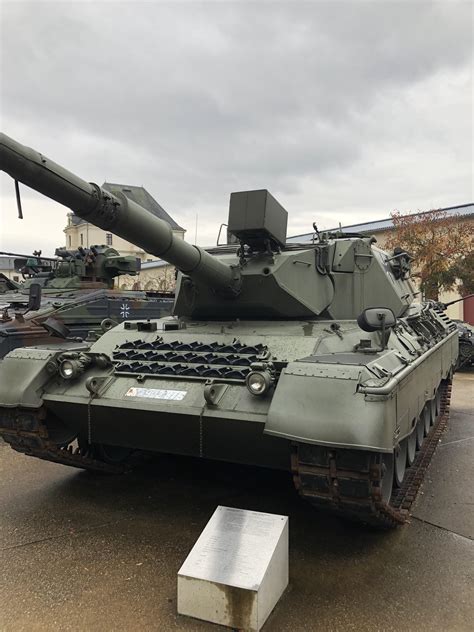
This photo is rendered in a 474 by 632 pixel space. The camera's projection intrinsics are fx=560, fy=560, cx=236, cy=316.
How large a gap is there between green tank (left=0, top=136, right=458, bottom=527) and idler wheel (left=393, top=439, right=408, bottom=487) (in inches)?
4.0

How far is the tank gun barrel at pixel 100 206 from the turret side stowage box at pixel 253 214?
21.4 inches

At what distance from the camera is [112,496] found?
5.92 m

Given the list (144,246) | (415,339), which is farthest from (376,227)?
(144,246)

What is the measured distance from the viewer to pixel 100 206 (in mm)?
4430

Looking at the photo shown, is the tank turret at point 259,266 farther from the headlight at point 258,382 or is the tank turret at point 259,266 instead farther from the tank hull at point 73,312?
the tank hull at point 73,312

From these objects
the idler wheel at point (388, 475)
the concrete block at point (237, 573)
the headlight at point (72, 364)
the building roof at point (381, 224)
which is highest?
the building roof at point (381, 224)

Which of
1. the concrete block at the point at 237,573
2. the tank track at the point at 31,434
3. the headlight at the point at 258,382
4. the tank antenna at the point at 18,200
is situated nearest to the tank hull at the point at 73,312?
the tank track at the point at 31,434

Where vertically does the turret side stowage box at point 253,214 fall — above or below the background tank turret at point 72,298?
above

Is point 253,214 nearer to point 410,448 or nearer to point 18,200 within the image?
point 18,200

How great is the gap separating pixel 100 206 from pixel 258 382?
1882 mm

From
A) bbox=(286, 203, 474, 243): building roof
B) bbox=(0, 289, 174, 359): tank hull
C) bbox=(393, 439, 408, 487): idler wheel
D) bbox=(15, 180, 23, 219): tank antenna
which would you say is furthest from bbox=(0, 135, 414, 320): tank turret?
bbox=(286, 203, 474, 243): building roof

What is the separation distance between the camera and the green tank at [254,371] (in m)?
4.07

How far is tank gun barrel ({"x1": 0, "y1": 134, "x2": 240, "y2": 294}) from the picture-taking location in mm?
4000

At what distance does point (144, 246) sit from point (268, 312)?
1.83 metres
